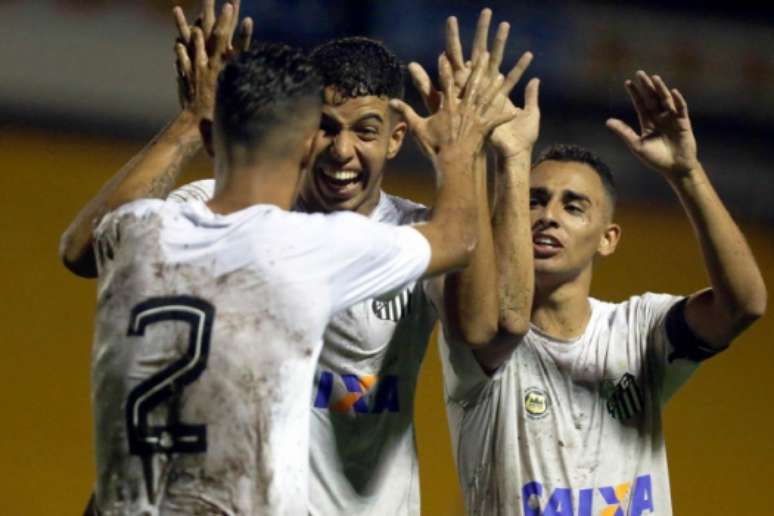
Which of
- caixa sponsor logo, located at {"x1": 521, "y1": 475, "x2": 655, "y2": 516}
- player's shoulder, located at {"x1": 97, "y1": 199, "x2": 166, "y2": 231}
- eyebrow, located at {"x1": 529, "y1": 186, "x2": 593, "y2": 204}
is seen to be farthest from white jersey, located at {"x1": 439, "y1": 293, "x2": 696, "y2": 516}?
player's shoulder, located at {"x1": 97, "y1": 199, "x2": 166, "y2": 231}

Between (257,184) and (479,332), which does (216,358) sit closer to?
(257,184)

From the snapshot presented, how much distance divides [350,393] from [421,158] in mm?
2860

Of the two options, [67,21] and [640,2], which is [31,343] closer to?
[67,21]

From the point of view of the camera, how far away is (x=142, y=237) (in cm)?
289

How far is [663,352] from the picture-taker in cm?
388

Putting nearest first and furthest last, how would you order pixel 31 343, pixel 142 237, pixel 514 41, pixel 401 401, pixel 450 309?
1. pixel 142 237
2. pixel 450 309
3. pixel 401 401
4. pixel 31 343
5. pixel 514 41

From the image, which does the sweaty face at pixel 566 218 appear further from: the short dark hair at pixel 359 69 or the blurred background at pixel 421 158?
the blurred background at pixel 421 158

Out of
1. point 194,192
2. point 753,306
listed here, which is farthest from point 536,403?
point 194,192

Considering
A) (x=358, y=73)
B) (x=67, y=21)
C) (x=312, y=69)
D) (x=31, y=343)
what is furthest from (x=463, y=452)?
(x=67, y=21)

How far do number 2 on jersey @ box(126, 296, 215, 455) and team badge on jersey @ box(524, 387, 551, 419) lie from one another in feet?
3.87

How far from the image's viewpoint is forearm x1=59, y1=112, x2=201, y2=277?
312cm

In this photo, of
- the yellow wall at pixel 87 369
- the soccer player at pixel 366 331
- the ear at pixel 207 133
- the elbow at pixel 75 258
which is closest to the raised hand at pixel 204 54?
the ear at pixel 207 133

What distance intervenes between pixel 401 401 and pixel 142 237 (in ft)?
3.14

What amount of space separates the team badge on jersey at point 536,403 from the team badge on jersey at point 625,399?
157 mm
